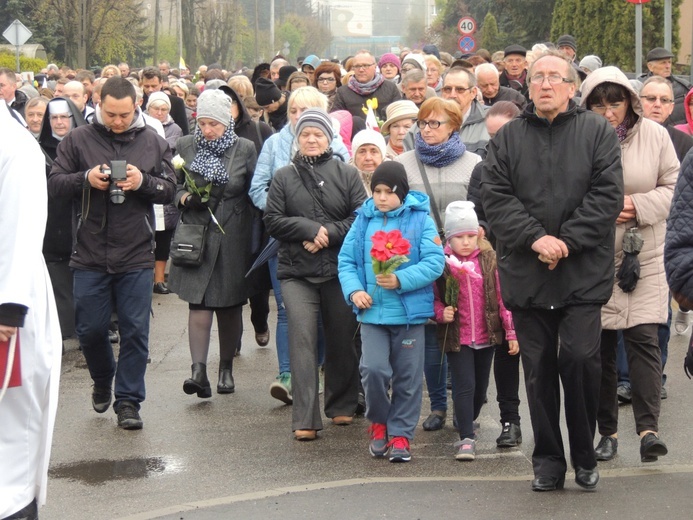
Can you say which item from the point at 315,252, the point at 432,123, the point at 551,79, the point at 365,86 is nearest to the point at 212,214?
the point at 315,252

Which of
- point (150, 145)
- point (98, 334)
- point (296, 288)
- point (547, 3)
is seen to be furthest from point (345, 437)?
point (547, 3)

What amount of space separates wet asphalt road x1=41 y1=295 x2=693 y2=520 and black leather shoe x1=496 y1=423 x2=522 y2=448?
0.24 feet

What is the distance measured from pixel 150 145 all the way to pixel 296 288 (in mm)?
1381

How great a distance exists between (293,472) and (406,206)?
5.41 feet

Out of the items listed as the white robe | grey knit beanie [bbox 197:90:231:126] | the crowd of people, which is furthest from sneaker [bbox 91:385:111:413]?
the white robe

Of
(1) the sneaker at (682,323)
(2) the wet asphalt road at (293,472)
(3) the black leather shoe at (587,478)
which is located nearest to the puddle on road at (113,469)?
(2) the wet asphalt road at (293,472)

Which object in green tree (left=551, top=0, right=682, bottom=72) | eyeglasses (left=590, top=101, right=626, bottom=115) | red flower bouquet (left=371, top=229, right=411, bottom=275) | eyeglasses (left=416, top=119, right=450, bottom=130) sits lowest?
red flower bouquet (left=371, top=229, right=411, bottom=275)

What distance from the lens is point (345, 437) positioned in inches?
320

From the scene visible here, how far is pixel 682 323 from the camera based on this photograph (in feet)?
38.0

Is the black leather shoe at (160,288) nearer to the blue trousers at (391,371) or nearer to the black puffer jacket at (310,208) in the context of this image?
the black puffer jacket at (310,208)

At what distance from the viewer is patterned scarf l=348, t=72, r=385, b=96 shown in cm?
1328

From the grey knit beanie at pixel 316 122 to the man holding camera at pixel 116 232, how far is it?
973 millimetres

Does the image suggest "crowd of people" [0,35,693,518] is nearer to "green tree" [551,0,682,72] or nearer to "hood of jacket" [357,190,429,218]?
"hood of jacket" [357,190,429,218]

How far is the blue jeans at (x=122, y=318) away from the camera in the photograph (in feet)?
27.7
